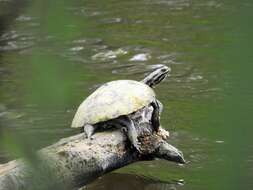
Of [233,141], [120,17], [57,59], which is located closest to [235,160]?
[233,141]

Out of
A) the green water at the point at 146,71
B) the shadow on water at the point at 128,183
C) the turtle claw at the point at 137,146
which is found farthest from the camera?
the shadow on water at the point at 128,183

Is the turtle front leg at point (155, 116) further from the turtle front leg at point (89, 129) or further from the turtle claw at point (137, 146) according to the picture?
the turtle front leg at point (89, 129)

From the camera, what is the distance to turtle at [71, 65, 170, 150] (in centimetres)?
532

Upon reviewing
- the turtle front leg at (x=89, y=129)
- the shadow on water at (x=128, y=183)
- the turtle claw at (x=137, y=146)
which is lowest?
the shadow on water at (x=128, y=183)

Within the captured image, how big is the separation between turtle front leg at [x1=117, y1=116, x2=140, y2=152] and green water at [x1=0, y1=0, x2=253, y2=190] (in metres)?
0.38

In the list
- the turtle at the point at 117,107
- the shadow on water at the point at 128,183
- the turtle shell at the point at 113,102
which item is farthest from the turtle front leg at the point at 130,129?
the shadow on water at the point at 128,183

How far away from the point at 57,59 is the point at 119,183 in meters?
4.79

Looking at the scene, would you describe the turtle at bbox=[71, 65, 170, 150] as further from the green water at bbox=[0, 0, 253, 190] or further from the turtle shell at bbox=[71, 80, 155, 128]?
the green water at bbox=[0, 0, 253, 190]

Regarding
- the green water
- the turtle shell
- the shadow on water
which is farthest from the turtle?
the shadow on water

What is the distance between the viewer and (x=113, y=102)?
5367 millimetres

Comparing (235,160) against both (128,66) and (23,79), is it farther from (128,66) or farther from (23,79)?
(128,66)

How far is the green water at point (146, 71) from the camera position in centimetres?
84

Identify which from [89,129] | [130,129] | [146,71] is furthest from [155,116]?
[146,71]

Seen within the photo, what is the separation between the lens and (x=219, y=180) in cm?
92
